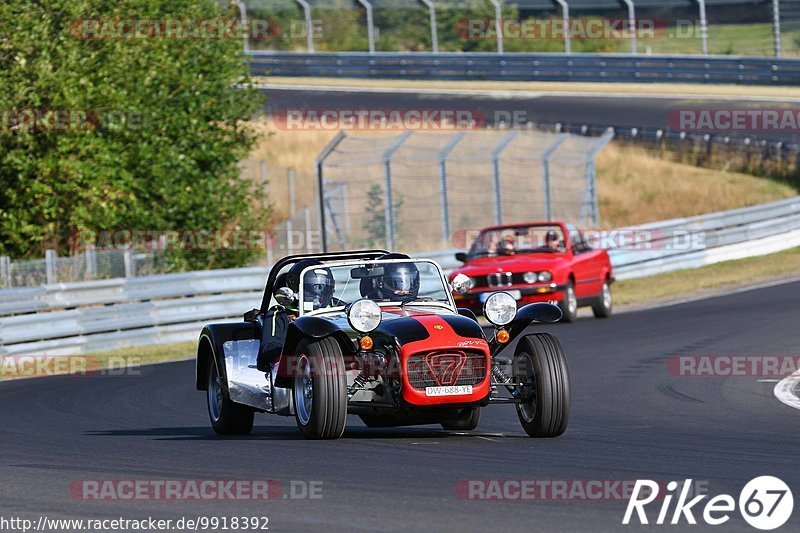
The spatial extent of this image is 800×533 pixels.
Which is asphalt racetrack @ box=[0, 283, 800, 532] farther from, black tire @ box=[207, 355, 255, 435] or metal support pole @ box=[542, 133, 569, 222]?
metal support pole @ box=[542, 133, 569, 222]

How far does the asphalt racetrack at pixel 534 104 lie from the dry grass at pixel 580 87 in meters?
0.43

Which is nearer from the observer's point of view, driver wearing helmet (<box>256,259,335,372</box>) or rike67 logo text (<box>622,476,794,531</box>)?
rike67 logo text (<box>622,476,794,531</box>)

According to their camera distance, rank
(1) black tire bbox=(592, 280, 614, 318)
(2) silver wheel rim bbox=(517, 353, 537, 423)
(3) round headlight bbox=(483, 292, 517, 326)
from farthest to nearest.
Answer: (1) black tire bbox=(592, 280, 614, 318) → (3) round headlight bbox=(483, 292, 517, 326) → (2) silver wheel rim bbox=(517, 353, 537, 423)

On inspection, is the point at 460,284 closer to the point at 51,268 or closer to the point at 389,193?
the point at 51,268

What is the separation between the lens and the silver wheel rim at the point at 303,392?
9891 mm

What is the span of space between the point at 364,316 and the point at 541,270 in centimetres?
1189

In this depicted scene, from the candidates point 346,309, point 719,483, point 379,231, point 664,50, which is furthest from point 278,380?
point 664,50

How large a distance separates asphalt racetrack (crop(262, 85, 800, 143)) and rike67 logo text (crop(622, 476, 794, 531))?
3295 cm

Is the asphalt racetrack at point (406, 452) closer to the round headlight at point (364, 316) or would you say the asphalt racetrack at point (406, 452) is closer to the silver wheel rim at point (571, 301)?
the round headlight at point (364, 316)

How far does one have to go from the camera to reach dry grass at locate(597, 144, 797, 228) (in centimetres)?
3703

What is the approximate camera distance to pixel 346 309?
10773mm

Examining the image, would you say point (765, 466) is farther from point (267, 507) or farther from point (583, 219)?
point (583, 219)

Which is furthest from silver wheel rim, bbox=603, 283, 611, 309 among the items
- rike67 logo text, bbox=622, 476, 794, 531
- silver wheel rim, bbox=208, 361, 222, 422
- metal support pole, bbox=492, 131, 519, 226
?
rike67 logo text, bbox=622, 476, 794, 531

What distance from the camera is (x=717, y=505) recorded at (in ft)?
22.3
